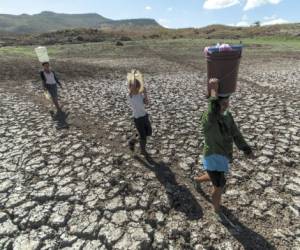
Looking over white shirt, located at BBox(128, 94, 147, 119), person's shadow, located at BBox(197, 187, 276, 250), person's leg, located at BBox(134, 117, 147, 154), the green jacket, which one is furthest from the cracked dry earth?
the green jacket

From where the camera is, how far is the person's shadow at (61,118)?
7839 mm

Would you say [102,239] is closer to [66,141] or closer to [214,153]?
[214,153]

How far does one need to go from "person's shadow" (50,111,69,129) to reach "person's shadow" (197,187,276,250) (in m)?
5.30

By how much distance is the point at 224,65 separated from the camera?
612 cm

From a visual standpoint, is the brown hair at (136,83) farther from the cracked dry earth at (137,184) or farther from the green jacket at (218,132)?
the green jacket at (218,132)

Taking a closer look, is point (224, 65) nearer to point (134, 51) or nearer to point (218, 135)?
point (218, 135)

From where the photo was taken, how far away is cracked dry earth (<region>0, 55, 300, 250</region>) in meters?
3.83

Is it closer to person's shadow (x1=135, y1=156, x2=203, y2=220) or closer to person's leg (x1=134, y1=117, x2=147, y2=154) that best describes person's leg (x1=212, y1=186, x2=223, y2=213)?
person's shadow (x1=135, y1=156, x2=203, y2=220)

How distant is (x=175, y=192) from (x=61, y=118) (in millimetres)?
5119

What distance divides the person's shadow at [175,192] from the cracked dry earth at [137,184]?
16 millimetres

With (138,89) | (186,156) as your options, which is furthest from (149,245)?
(138,89)

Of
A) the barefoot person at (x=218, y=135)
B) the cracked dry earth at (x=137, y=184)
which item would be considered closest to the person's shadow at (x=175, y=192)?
the cracked dry earth at (x=137, y=184)

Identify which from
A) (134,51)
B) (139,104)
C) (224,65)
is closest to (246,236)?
(139,104)

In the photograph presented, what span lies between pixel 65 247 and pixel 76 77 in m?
12.1
